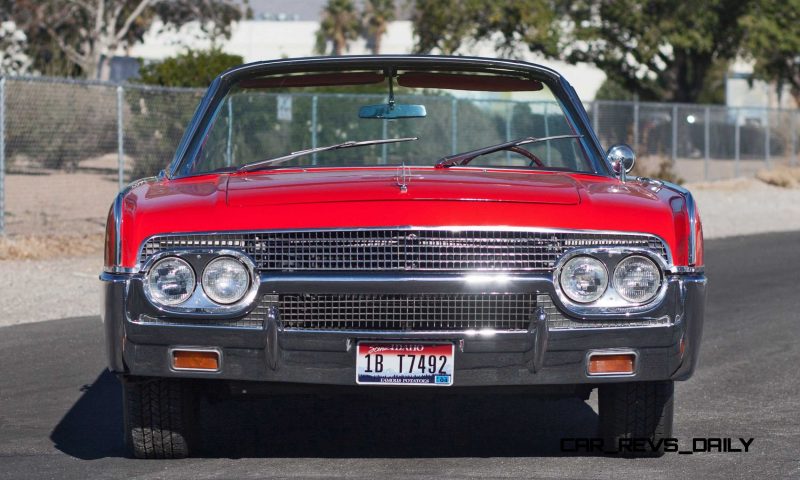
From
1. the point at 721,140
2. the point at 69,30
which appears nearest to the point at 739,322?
the point at 721,140

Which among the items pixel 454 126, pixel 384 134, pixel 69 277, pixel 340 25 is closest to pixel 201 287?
pixel 69 277

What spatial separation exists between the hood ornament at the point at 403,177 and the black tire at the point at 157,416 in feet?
3.59

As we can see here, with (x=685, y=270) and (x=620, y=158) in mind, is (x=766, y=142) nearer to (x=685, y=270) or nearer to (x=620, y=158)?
(x=620, y=158)

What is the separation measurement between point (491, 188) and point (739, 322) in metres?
5.72

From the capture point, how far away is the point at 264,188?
209 inches

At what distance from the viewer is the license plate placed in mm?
4879

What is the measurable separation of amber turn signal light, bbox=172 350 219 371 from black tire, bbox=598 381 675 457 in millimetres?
1484

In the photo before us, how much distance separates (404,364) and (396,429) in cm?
147

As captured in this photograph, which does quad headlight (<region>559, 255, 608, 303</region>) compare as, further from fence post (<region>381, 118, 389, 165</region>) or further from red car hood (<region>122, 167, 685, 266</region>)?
fence post (<region>381, 118, 389, 165</region>)

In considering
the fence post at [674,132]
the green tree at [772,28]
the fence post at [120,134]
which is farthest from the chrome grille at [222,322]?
the green tree at [772,28]

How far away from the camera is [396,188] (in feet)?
16.9

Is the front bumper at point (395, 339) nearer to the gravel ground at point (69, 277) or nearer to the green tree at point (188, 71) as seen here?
the gravel ground at point (69, 277)

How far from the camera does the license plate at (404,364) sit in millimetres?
4879

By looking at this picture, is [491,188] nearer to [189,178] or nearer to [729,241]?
[189,178]
